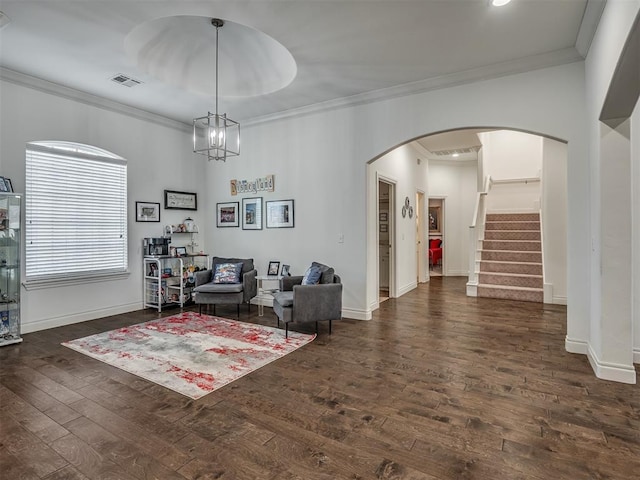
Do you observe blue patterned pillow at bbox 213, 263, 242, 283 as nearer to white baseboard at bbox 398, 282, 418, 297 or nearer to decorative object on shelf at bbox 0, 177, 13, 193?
decorative object on shelf at bbox 0, 177, 13, 193

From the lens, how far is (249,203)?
597cm

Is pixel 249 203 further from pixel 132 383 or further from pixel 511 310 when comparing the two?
pixel 511 310

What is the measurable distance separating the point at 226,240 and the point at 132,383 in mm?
3599

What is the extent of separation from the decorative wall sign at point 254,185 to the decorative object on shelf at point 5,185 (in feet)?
9.90

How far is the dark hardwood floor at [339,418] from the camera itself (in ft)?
6.09

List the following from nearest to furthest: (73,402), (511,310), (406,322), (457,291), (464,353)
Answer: (73,402)
(464,353)
(406,322)
(511,310)
(457,291)

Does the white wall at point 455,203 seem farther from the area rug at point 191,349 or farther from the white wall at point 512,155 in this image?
the area rug at point 191,349

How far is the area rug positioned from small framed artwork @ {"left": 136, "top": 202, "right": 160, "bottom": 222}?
177 centimetres

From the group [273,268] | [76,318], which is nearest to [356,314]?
[273,268]

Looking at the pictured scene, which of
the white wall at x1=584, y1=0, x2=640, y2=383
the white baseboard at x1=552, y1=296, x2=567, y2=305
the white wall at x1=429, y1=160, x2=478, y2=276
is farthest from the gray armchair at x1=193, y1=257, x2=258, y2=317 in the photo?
the white wall at x1=429, y1=160, x2=478, y2=276

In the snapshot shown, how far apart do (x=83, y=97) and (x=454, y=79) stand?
500cm

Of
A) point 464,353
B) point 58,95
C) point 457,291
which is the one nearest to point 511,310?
point 457,291

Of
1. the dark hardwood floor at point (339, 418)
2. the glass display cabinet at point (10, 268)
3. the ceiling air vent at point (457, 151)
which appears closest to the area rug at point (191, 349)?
the dark hardwood floor at point (339, 418)

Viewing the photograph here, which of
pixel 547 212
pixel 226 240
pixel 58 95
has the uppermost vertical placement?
pixel 58 95
